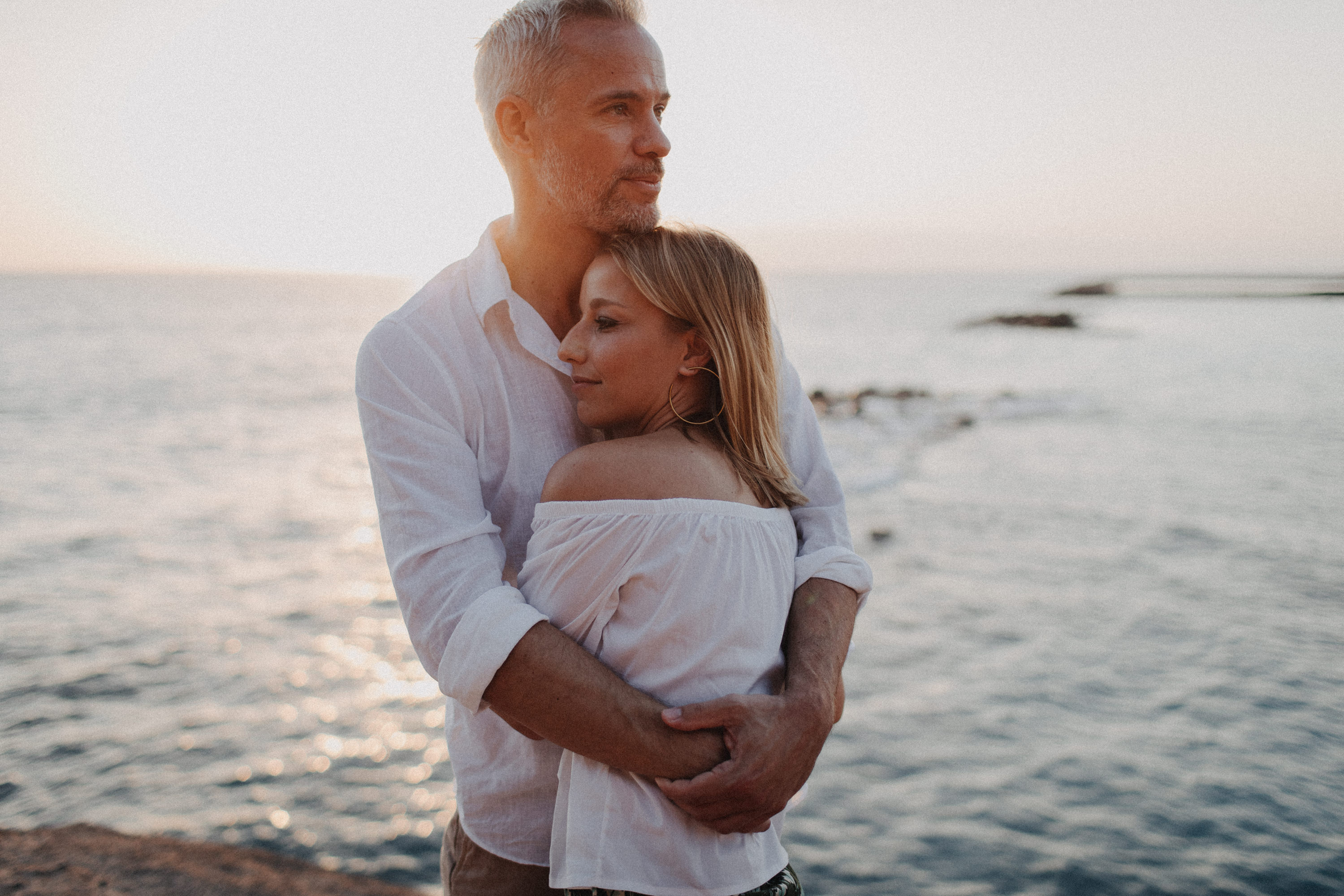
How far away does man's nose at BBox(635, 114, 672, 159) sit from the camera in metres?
1.88

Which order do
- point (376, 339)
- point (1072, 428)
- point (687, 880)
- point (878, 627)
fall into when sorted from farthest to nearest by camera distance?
point (1072, 428) < point (878, 627) < point (376, 339) < point (687, 880)

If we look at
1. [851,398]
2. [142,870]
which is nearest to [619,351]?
[142,870]

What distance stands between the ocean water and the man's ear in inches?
136

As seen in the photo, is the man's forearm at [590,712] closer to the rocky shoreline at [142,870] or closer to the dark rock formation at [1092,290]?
the rocky shoreline at [142,870]

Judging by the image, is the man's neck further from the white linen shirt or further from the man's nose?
the man's nose

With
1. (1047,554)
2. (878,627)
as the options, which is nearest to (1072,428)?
(1047,554)

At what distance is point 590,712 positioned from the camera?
1501mm

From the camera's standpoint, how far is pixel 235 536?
9.42 m

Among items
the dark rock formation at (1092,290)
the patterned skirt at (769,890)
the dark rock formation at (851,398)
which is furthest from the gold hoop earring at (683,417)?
the dark rock formation at (1092,290)

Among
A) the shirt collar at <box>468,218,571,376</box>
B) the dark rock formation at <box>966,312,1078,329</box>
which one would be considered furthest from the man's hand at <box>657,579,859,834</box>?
the dark rock formation at <box>966,312,1078,329</box>

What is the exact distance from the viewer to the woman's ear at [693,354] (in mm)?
1829

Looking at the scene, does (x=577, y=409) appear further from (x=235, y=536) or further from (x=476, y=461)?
(x=235, y=536)

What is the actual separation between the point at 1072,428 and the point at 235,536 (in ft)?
45.4

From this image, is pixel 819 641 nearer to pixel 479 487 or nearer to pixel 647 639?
pixel 647 639
